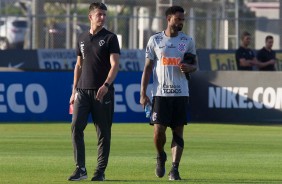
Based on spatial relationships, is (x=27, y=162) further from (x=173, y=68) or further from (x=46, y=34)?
(x=46, y=34)

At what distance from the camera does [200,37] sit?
38.8 metres

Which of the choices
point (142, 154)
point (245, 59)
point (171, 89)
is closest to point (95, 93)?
point (171, 89)

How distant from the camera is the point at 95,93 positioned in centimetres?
1439

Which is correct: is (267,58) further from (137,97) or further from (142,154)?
(142,154)

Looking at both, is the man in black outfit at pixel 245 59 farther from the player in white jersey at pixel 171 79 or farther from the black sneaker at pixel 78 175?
the black sneaker at pixel 78 175

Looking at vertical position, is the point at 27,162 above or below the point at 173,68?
below

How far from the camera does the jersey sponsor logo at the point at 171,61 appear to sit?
578 inches

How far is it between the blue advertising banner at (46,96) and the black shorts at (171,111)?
1283cm

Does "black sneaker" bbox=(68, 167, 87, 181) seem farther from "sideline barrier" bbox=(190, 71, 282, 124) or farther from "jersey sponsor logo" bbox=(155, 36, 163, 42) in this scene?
"sideline barrier" bbox=(190, 71, 282, 124)

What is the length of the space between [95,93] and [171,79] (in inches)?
40.3

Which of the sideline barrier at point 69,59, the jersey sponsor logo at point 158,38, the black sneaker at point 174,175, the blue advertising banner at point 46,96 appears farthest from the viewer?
the sideline barrier at point 69,59

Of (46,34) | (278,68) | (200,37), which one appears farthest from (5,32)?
(278,68)

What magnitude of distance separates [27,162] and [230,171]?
3050 millimetres

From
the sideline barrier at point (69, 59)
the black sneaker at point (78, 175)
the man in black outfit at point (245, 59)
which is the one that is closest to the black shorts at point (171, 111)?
the black sneaker at point (78, 175)
